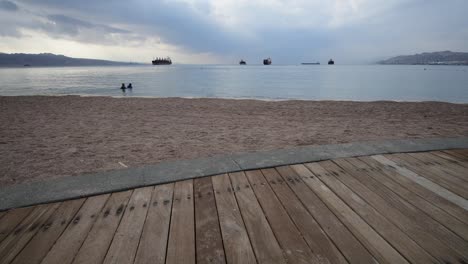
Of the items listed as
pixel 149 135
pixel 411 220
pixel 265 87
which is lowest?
pixel 265 87

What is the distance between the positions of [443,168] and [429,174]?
14.4 inches

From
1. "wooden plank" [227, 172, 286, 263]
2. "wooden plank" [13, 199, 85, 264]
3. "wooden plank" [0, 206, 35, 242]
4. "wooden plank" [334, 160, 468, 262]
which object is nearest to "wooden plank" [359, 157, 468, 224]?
"wooden plank" [334, 160, 468, 262]

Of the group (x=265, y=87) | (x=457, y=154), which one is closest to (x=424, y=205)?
(x=457, y=154)

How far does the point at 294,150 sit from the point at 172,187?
6.81 feet

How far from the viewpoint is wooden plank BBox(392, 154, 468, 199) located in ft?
8.87

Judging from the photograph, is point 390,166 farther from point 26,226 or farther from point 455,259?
point 26,226

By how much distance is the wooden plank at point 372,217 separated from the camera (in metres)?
1.80

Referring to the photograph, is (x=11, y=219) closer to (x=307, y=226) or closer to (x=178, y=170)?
(x=178, y=170)

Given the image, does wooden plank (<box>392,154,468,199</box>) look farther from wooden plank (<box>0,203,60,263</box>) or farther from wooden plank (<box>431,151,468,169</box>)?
wooden plank (<box>0,203,60,263</box>)

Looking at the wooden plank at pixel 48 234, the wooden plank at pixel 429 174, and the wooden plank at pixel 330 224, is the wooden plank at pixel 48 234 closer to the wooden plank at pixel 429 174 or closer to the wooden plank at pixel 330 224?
the wooden plank at pixel 330 224

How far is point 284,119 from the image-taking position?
35.8ft

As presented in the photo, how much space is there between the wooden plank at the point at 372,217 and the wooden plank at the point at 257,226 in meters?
0.92

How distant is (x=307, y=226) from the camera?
2.10 m

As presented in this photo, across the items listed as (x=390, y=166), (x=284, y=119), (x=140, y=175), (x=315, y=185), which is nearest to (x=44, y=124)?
(x=140, y=175)
